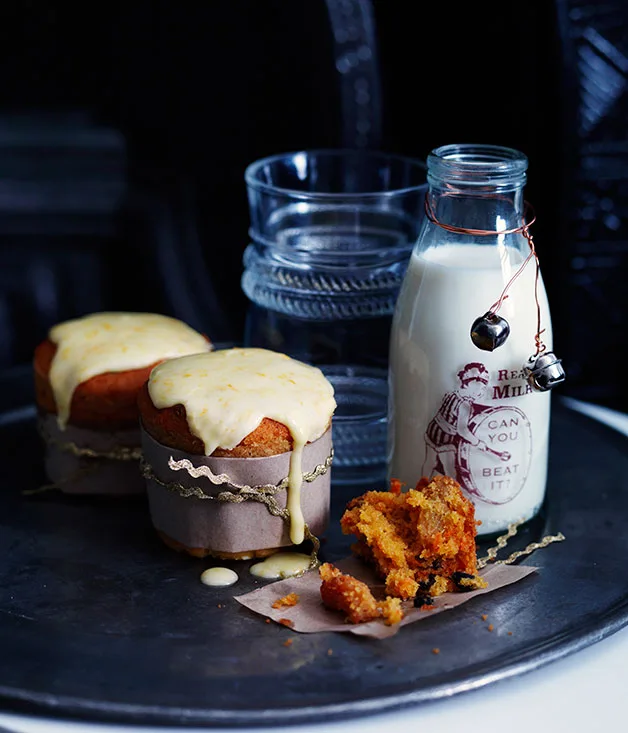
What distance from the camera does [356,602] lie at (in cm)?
106

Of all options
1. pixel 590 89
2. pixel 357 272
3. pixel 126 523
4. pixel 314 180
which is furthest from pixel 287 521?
pixel 590 89

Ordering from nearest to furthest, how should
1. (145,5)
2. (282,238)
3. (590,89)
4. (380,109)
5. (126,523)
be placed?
1. (126,523)
2. (282,238)
3. (590,89)
4. (380,109)
5. (145,5)

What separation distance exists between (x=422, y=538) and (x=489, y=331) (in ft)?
0.70

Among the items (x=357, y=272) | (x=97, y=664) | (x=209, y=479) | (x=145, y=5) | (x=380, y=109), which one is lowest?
(x=97, y=664)

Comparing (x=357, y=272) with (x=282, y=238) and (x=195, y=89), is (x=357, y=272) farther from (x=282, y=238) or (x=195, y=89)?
(x=195, y=89)

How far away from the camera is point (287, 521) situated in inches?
46.5

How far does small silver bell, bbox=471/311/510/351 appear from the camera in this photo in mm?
1127

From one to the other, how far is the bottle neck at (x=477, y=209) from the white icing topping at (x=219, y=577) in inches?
16.9

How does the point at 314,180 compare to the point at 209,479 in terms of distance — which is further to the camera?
the point at 314,180

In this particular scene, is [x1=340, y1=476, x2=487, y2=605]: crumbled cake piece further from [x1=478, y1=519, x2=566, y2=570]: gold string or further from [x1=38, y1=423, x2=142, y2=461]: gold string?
[x1=38, y1=423, x2=142, y2=461]: gold string

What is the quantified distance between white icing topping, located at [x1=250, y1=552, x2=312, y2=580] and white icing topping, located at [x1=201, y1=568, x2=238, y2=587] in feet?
0.08

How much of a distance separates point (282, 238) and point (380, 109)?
524mm

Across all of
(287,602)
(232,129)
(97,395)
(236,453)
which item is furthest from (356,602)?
(232,129)

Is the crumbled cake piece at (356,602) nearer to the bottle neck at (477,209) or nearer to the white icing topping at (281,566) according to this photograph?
the white icing topping at (281,566)
